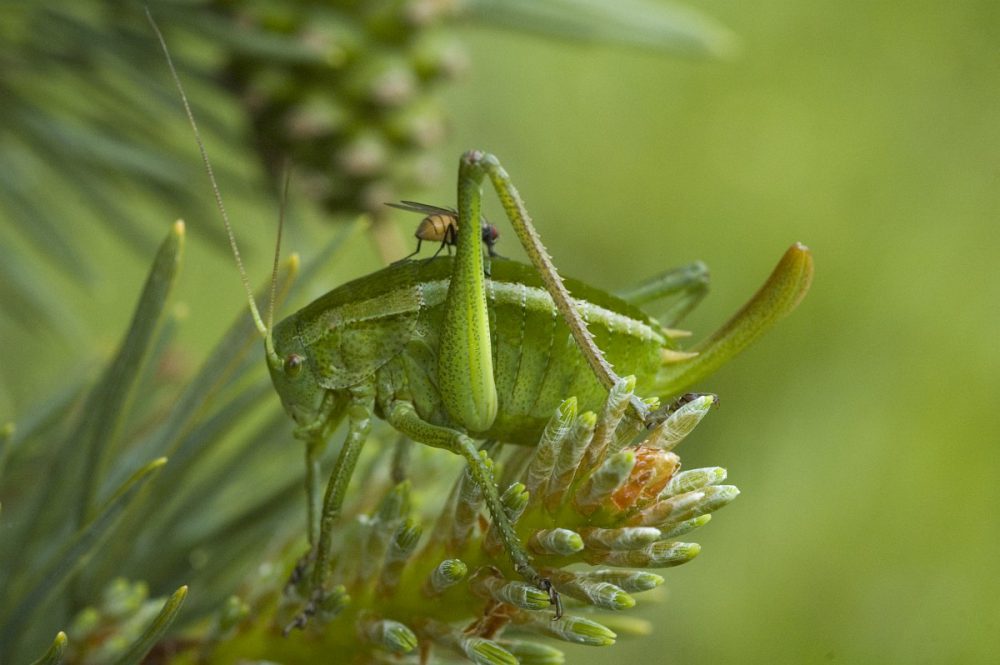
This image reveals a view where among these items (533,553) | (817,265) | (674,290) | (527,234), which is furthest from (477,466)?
(817,265)

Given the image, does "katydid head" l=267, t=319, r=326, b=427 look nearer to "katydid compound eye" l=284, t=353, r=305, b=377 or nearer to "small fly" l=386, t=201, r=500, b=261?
"katydid compound eye" l=284, t=353, r=305, b=377

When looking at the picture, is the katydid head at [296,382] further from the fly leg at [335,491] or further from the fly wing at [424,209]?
the fly wing at [424,209]

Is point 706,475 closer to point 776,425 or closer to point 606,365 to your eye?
point 606,365

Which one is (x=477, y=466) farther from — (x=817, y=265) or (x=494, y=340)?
(x=817, y=265)

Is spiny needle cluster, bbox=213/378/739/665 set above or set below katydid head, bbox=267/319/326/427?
below

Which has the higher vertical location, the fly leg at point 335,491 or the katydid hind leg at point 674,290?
the katydid hind leg at point 674,290

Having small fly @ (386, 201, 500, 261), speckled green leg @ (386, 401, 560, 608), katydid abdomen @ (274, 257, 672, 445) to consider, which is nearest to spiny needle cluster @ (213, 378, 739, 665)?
speckled green leg @ (386, 401, 560, 608)

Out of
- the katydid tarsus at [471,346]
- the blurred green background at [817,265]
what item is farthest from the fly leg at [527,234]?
the blurred green background at [817,265]
